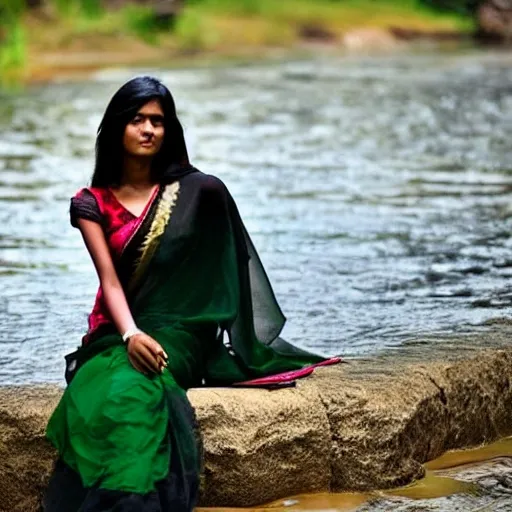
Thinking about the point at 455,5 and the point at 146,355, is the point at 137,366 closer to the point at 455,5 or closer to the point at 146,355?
the point at 146,355

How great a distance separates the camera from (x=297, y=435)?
4141 mm

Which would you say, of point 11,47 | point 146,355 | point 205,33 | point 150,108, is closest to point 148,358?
point 146,355

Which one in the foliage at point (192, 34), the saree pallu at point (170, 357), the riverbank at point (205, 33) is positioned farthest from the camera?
the foliage at point (192, 34)

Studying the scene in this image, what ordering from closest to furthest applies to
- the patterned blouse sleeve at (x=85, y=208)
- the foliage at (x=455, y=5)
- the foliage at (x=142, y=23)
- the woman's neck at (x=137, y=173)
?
1. the patterned blouse sleeve at (x=85, y=208)
2. the woman's neck at (x=137, y=173)
3. the foliage at (x=142, y=23)
4. the foliage at (x=455, y=5)

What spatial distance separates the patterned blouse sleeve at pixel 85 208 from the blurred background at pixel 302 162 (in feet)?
4.13

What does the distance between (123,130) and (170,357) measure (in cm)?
66

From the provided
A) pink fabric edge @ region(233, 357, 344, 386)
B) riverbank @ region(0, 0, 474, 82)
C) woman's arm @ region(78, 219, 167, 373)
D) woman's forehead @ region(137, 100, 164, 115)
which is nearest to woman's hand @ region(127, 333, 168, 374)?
woman's arm @ region(78, 219, 167, 373)

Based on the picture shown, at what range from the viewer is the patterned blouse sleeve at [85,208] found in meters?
4.00

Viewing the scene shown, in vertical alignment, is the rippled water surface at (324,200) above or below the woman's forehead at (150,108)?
below

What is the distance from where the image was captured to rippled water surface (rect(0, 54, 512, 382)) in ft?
20.4

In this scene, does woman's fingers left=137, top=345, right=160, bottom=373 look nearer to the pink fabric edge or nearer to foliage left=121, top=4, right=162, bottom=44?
the pink fabric edge

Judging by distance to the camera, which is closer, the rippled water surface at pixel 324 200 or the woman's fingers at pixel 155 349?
the woman's fingers at pixel 155 349

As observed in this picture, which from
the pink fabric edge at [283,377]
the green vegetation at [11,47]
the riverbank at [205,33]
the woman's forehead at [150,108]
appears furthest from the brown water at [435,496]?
the riverbank at [205,33]

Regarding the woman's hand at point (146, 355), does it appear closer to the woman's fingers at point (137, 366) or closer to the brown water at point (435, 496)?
the woman's fingers at point (137, 366)
